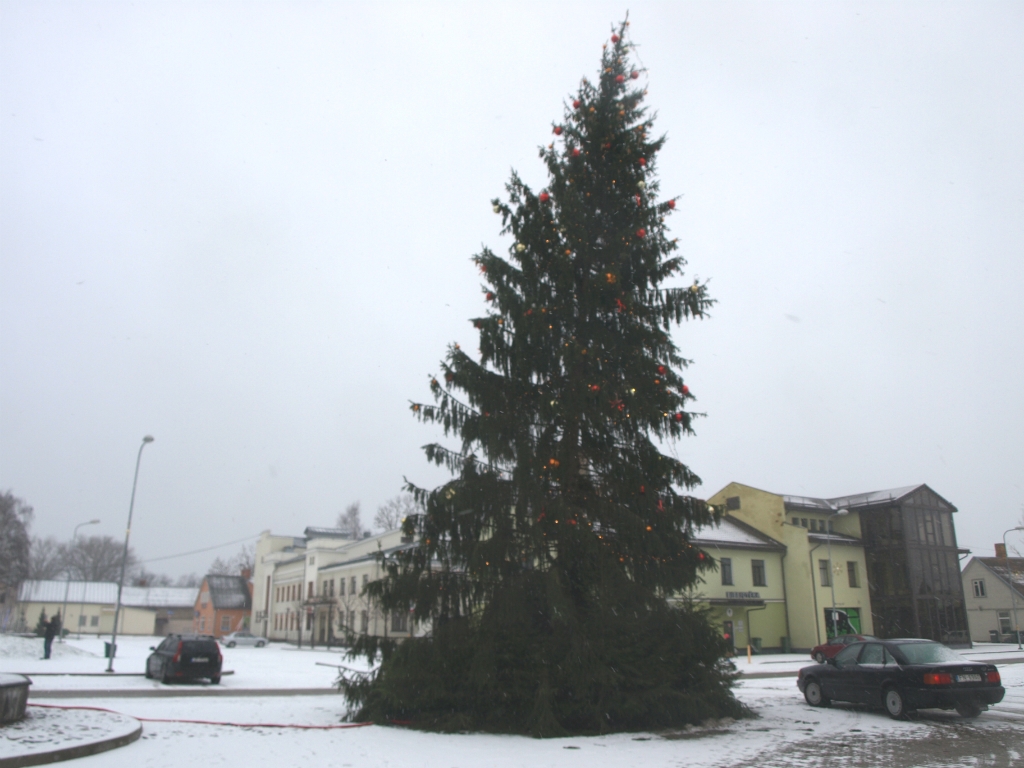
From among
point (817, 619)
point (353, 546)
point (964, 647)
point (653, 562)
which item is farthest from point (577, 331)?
point (353, 546)

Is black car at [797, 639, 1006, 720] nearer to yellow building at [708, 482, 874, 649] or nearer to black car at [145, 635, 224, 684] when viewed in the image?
black car at [145, 635, 224, 684]

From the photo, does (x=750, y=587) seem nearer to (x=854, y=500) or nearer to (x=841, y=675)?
(x=854, y=500)

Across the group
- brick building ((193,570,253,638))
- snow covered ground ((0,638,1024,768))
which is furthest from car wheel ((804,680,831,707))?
brick building ((193,570,253,638))

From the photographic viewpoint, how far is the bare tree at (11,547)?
164 feet

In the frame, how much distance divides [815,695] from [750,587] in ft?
109

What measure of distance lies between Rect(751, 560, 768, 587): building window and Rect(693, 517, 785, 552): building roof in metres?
0.97

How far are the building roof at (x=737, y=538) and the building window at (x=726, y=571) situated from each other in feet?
2.89

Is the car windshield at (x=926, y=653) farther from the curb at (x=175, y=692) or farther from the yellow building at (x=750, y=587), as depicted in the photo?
the yellow building at (x=750, y=587)

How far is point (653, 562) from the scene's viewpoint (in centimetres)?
1302

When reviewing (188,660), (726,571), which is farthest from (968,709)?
(726,571)

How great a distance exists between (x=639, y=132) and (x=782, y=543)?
1555 inches

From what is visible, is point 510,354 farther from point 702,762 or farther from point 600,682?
point 702,762

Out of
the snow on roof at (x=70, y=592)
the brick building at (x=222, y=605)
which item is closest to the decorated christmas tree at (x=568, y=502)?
the brick building at (x=222, y=605)

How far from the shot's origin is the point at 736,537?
47.8 metres
